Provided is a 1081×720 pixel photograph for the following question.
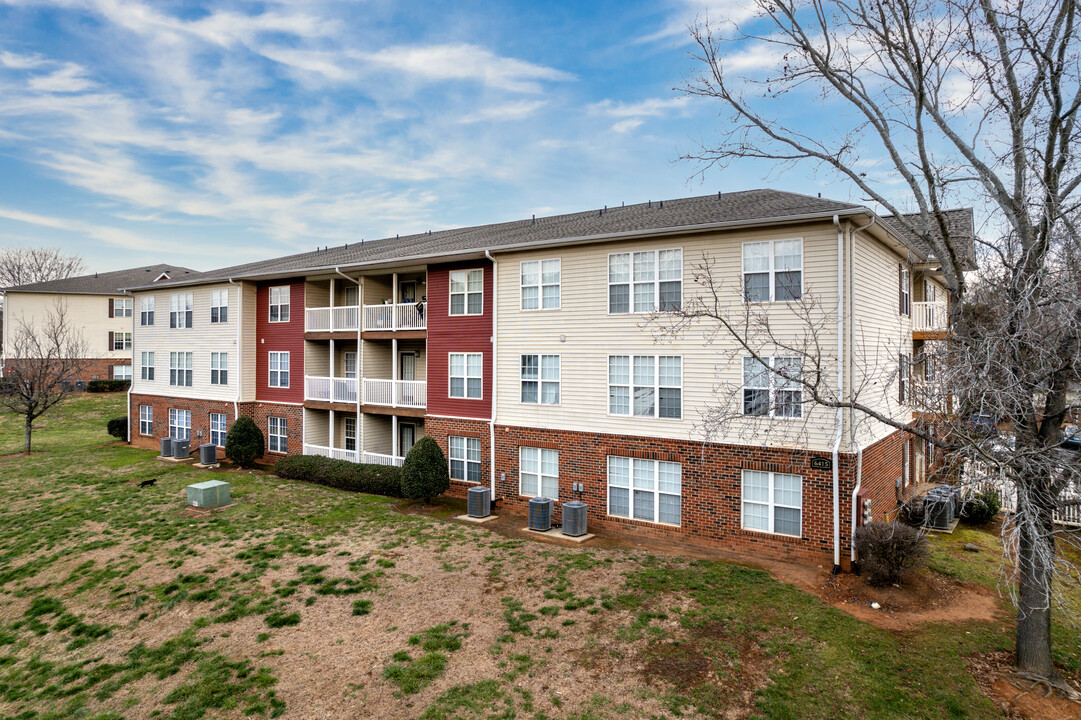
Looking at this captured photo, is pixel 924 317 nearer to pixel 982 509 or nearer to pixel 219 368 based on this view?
pixel 982 509

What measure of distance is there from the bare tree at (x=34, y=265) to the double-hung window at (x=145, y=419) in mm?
50056

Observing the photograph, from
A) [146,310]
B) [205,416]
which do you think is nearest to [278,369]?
[205,416]

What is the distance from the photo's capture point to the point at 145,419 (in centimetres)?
2812

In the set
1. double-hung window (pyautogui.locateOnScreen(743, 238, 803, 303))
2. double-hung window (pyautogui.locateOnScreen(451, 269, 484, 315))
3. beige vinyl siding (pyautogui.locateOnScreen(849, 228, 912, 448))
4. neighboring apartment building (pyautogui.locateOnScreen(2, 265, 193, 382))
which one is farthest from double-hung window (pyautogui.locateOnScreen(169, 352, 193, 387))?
beige vinyl siding (pyautogui.locateOnScreen(849, 228, 912, 448))

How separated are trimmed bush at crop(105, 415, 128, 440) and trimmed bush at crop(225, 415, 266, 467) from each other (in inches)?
477

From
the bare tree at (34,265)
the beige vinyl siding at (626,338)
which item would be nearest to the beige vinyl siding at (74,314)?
the bare tree at (34,265)

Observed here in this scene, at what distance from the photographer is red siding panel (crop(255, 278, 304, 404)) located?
2259 cm

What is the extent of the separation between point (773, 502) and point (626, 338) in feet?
17.2

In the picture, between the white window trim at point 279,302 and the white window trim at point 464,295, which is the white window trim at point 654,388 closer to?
the white window trim at point 464,295

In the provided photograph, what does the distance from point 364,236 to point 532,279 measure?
17.7 metres

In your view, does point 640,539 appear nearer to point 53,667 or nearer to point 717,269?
point 717,269

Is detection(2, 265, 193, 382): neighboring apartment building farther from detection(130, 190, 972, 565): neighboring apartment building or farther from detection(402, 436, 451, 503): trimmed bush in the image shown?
detection(402, 436, 451, 503): trimmed bush

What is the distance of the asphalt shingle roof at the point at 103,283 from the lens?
46500mm

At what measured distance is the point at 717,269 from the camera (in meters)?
12.8
